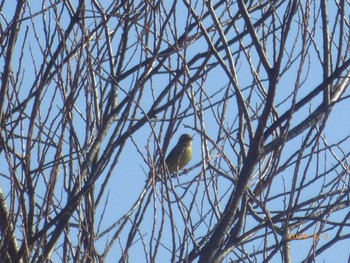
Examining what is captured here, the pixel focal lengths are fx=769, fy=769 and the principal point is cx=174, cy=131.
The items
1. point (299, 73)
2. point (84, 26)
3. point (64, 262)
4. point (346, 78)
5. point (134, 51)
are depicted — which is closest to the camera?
point (299, 73)

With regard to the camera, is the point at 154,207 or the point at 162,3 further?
the point at 162,3

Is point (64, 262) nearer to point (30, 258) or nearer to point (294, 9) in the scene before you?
point (30, 258)

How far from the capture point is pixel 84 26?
3.39 meters

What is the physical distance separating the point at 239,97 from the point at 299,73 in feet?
0.75

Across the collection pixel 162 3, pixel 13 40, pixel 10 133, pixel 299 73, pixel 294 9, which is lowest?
pixel 299 73

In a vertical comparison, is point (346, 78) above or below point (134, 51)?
below


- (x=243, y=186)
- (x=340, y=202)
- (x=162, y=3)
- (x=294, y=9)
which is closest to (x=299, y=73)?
(x=294, y=9)

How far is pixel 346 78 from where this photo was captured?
3.09 meters

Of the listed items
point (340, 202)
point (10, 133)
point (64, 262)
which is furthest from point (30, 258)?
point (340, 202)

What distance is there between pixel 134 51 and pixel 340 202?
4.36ft

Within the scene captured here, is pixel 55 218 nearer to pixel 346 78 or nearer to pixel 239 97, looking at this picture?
pixel 239 97

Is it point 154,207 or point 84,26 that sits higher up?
point 84,26

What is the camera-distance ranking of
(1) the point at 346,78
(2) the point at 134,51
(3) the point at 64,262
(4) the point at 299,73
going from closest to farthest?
(4) the point at 299,73, (3) the point at 64,262, (1) the point at 346,78, (2) the point at 134,51

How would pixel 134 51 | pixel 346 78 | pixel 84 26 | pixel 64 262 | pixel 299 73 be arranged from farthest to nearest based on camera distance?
pixel 134 51, pixel 84 26, pixel 346 78, pixel 64 262, pixel 299 73
